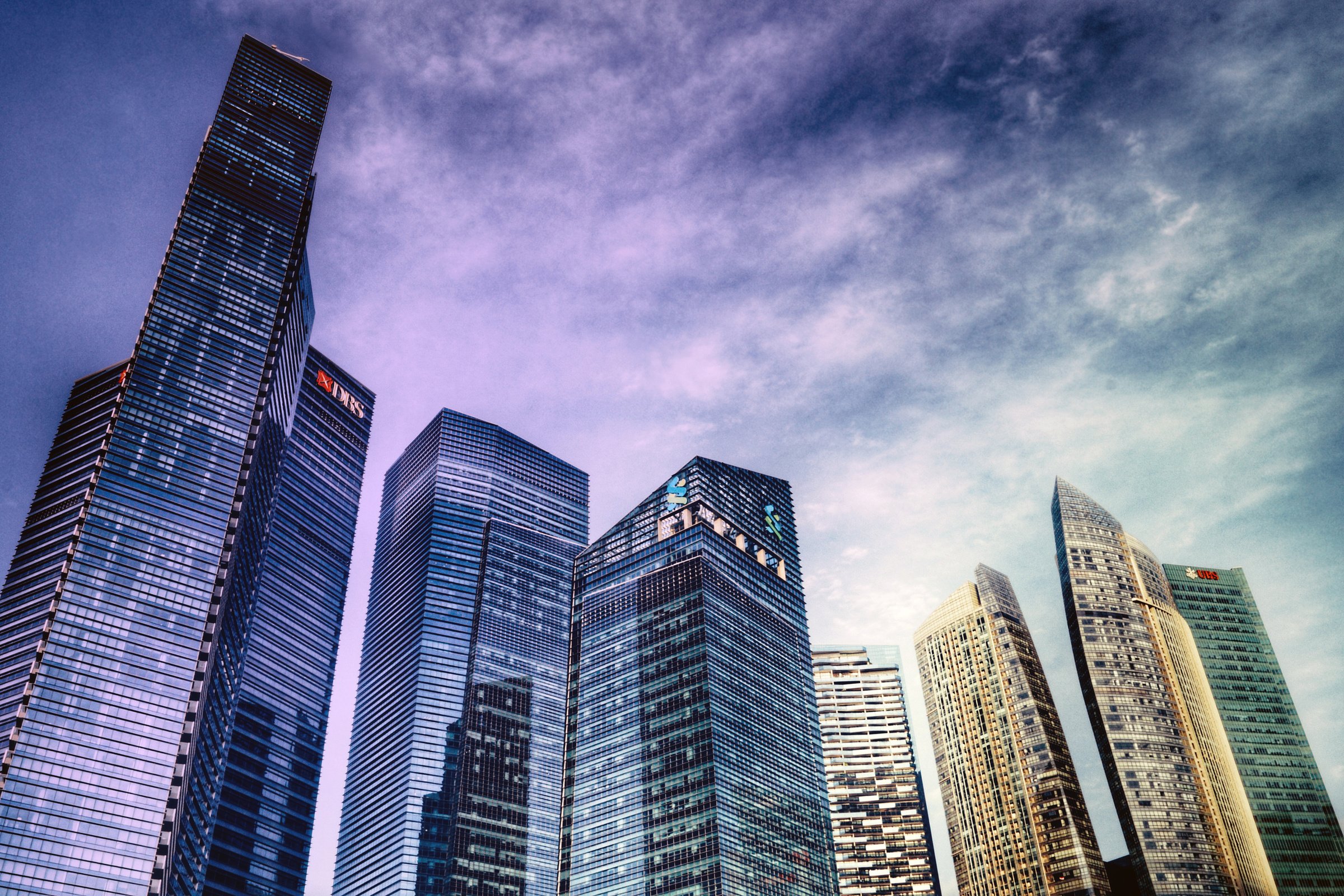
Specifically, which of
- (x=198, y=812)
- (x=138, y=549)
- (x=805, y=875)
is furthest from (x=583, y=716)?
(x=138, y=549)

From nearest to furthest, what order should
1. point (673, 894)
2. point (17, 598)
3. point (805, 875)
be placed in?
point (673, 894), point (805, 875), point (17, 598)

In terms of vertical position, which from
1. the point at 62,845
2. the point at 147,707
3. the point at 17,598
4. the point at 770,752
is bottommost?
the point at 62,845

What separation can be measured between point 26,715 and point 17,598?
101 ft

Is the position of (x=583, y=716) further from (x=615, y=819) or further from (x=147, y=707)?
(x=147, y=707)

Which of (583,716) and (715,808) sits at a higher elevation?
(583,716)

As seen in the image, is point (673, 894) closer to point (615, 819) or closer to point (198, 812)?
point (615, 819)

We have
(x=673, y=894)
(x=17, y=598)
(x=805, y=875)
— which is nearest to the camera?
(x=673, y=894)

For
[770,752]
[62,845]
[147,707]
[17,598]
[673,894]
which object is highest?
[17,598]

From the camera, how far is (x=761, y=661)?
199m

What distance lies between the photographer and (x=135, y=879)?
171125mm

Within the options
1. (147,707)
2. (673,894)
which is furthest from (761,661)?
(147,707)

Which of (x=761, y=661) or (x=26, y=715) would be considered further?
(x=761, y=661)

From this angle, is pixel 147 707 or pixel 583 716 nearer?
pixel 147 707

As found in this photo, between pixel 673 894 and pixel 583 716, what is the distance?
4329cm
